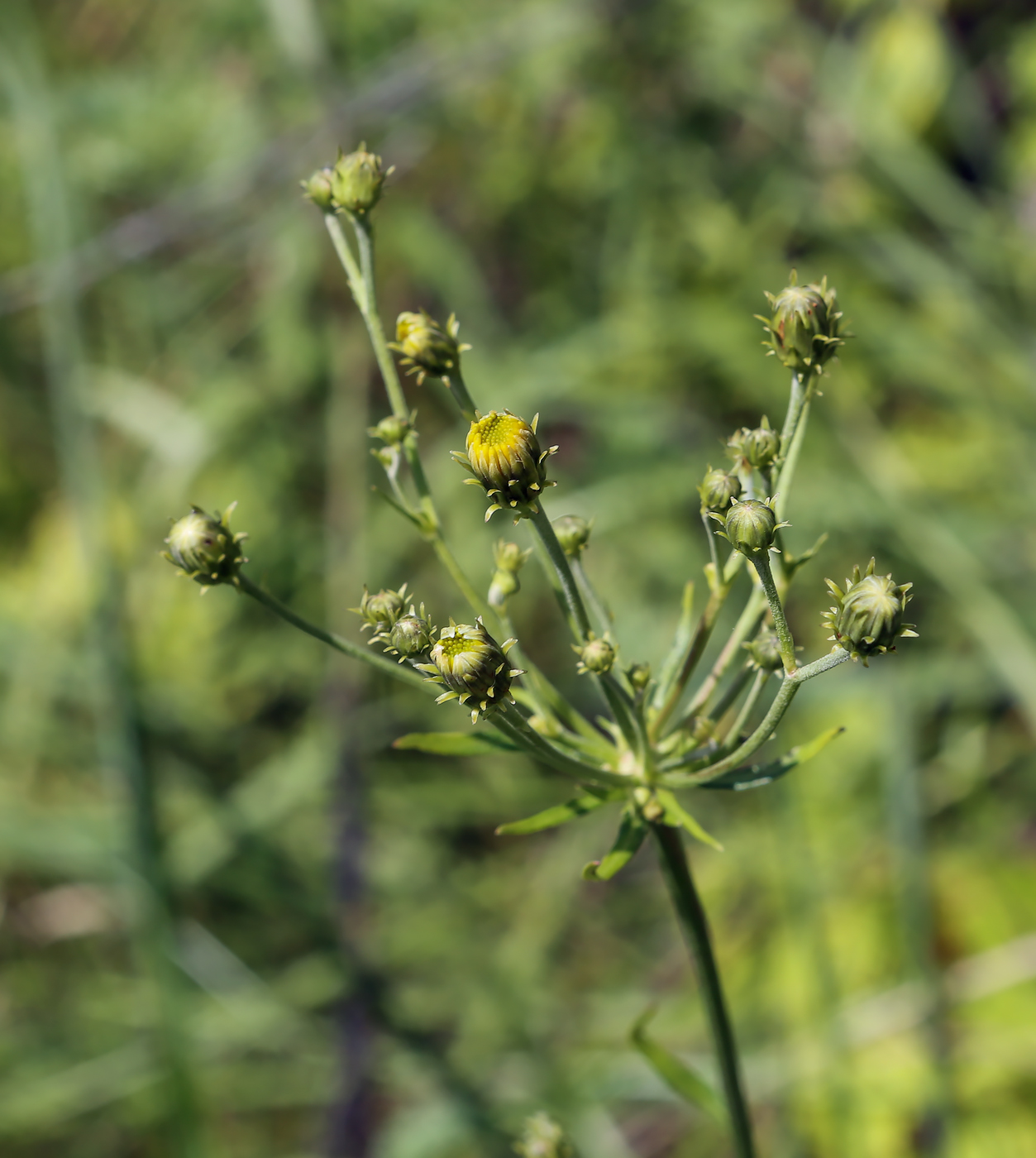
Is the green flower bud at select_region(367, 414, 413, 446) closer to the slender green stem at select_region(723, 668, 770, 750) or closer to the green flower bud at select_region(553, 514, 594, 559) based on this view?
the green flower bud at select_region(553, 514, 594, 559)

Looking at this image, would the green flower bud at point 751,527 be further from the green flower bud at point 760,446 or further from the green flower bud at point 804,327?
the green flower bud at point 804,327

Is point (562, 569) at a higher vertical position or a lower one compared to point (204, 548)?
lower

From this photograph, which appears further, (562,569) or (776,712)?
(562,569)

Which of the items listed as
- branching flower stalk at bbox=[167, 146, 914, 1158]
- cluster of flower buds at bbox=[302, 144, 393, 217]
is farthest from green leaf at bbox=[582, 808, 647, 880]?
cluster of flower buds at bbox=[302, 144, 393, 217]

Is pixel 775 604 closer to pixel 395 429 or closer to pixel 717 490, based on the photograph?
pixel 717 490

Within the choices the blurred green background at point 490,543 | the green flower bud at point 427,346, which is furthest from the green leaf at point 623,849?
the blurred green background at point 490,543

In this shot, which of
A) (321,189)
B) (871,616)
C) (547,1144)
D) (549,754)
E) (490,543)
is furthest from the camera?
(490,543)

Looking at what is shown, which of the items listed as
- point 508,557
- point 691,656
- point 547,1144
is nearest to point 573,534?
point 508,557
